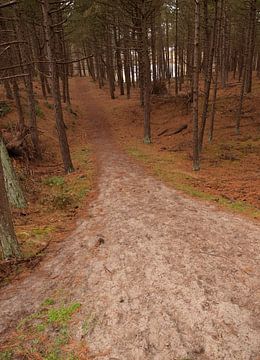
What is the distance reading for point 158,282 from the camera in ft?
17.7

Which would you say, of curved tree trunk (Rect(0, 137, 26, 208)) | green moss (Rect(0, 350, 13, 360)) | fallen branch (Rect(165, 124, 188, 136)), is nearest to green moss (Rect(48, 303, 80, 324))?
green moss (Rect(0, 350, 13, 360))

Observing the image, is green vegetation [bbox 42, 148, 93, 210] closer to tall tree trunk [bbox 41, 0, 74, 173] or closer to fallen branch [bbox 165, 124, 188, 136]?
tall tree trunk [bbox 41, 0, 74, 173]

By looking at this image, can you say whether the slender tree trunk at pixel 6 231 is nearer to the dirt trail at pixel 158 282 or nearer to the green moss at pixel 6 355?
the dirt trail at pixel 158 282

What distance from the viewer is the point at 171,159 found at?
14836 millimetres

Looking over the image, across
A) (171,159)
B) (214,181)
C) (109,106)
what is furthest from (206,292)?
(109,106)

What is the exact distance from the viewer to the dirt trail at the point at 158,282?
13.7ft

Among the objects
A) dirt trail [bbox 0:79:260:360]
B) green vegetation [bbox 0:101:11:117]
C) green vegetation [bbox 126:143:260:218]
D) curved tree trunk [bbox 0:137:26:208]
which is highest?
green vegetation [bbox 0:101:11:117]

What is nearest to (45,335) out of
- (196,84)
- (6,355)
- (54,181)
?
(6,355)

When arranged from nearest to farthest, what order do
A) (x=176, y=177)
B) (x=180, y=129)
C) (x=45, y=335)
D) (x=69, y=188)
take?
(x=45, y=335) → (x=69, y=188) → (x=176, y=177) → (x=180, y=129)

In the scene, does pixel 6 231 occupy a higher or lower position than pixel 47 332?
higher

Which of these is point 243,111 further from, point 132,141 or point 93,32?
point 93,32

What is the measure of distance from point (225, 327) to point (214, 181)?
8049 mm

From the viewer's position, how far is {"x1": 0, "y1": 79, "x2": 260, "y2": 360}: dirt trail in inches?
165

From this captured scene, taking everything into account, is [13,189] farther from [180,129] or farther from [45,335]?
[180,129]
